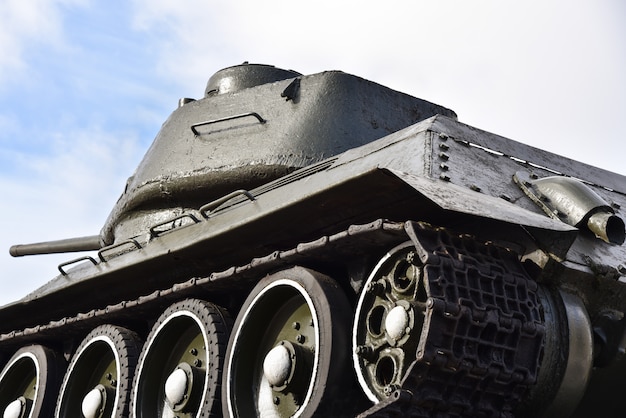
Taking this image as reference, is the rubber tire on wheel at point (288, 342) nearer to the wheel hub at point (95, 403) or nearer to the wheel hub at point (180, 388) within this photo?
the wheel hub at point (180, 388)

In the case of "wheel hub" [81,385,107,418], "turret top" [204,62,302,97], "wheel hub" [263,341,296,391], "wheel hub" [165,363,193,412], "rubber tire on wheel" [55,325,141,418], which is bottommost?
"wheel hub" [263,341,296,391]

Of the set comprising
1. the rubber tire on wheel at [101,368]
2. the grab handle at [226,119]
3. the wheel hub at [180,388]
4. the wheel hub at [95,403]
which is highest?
the grab handle at [226,119]

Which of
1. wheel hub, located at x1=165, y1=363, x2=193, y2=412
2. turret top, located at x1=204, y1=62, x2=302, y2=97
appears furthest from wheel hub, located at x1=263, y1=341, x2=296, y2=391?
turret top, located at x1=204, y1=62, x2=302, y2=97

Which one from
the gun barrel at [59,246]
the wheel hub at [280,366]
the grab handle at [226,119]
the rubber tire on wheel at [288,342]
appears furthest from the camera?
the gun barrel at [59,246]

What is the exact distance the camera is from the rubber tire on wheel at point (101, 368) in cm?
714

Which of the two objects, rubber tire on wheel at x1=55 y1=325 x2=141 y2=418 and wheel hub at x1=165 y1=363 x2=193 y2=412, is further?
rubber tire on wheel at x1=55 y1=325 x2=141 y2=418

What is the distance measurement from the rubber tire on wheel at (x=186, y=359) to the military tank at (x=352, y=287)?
0.05 ft

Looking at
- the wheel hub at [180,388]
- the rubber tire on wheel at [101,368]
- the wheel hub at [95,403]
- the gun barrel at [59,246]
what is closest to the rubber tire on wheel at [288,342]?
the wheel hub at [180,388]

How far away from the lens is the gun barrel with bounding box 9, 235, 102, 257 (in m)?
10.6

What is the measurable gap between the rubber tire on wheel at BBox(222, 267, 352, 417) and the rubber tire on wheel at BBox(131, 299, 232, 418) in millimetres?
207

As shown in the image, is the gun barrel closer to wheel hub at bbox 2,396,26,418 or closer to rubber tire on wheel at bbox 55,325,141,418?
wheel hub at bbox 2,396,26,418

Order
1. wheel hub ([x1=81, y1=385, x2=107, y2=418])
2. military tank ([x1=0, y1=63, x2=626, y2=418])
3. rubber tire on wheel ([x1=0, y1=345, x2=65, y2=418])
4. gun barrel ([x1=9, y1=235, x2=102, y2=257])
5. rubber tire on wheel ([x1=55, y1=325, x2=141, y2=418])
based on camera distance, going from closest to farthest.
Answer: military tank ([x1=0, y1=63, x2=626, y2=418]), rubber tire on wheel ([x1=55, y1=325, x2=141, y2=418]), wheel hub ([x1=81, y1=385, x2=107, y2=418]), rubber tire on wheel ([x1=0, y1=345, x2=65, y2=418]), gun barrel ([x1=9, y1=235, x2=102, y2=257])

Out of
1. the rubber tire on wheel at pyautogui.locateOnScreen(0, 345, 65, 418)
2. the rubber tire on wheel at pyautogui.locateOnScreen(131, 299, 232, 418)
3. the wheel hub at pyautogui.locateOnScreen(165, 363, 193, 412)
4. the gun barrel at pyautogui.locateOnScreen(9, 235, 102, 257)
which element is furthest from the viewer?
the gun barrel at pyautogui.locateOnScreen(9, 235, 102, 257)

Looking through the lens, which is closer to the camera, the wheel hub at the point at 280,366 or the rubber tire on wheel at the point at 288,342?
the rubber tire on wheel at the point at 288,342
